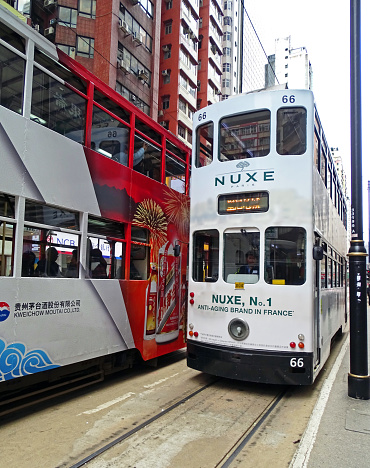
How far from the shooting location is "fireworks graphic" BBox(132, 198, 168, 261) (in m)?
7.12

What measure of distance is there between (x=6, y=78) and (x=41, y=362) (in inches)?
133

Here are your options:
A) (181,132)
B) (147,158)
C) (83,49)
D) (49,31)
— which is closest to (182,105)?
(181,132)

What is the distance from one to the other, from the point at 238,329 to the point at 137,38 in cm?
2592

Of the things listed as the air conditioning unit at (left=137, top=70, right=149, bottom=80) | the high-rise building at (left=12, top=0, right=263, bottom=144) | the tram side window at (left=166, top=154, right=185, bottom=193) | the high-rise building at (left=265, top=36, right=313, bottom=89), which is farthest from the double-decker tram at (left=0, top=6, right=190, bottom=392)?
the high-rise building at (left=265, top=36, right=313, bottom=89)

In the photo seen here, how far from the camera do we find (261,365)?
18.8 feet

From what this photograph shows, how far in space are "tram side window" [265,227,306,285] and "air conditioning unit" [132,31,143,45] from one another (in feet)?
82.1

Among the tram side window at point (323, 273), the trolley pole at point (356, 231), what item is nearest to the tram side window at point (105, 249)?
the tram side window at point (323, 273)

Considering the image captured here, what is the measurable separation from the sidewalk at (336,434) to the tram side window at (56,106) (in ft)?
15.7

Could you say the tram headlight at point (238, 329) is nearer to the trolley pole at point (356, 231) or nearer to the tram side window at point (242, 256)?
the tram side window at point (242, 256)

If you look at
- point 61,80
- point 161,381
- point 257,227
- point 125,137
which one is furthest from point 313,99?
point 161,381

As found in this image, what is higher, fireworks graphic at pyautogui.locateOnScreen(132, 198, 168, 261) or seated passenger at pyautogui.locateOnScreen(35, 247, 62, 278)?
fireworks graphic at pyautogui.locateOnScreen(132, 198, 168, 261)

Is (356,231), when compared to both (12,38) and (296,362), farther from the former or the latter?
(12,38)

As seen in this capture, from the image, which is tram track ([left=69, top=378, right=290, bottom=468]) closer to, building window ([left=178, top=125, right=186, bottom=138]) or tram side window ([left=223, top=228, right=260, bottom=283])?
tram side window ([left=223, top=228, right=260, bottom=283])

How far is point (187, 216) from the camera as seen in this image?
9.03 m
